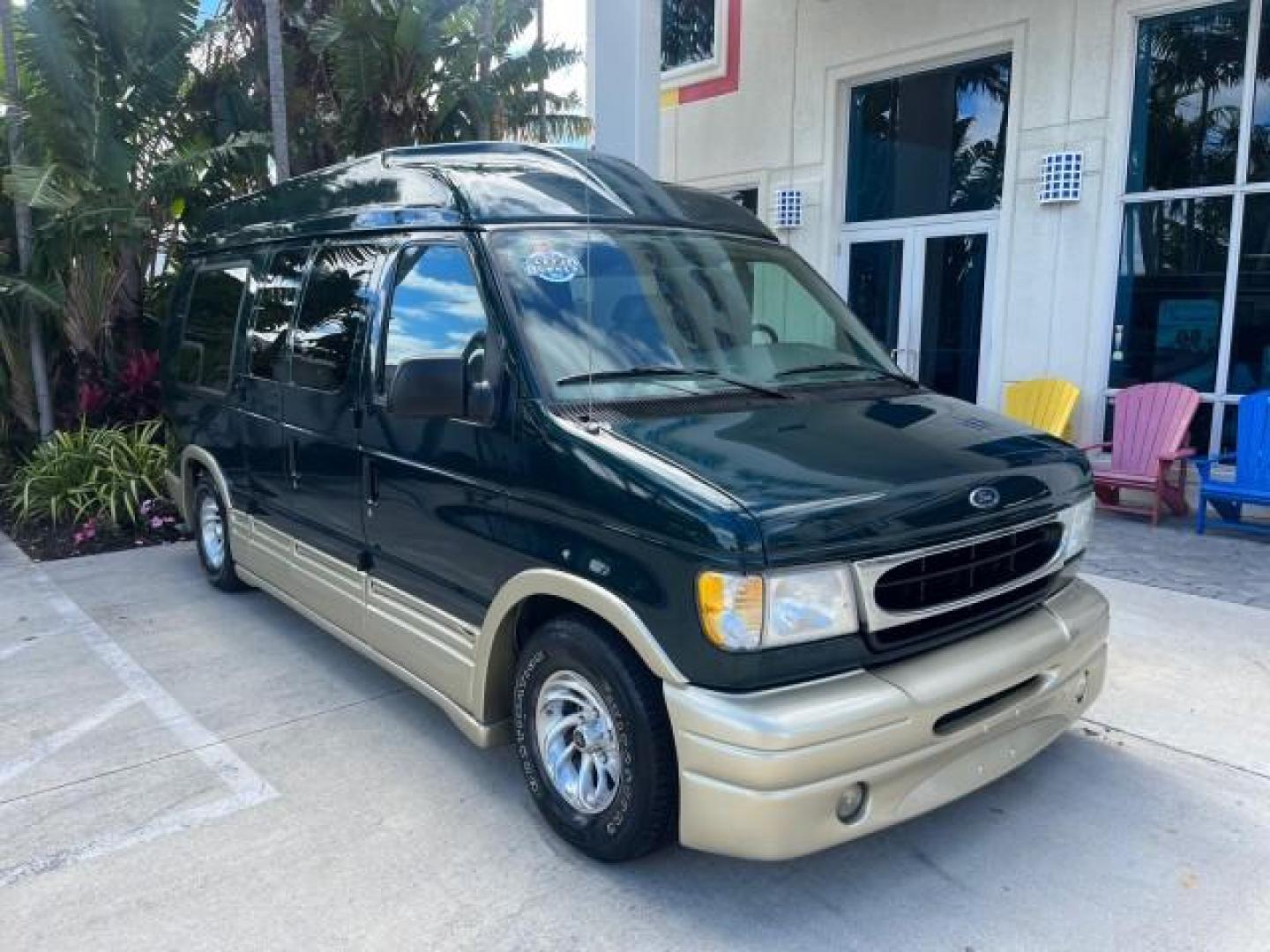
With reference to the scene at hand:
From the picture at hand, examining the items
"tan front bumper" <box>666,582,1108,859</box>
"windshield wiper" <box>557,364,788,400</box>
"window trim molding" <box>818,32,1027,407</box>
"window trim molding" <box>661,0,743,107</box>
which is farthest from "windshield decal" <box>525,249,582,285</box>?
"window trim molding" <box>661,0,743,107</box>

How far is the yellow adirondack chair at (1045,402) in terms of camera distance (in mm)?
8352

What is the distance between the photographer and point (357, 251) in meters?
4.35

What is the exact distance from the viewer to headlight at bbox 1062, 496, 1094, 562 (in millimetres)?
3434

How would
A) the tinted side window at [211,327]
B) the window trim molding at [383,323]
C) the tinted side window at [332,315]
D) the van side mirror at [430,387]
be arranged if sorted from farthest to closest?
1. the tinted side window at [211,327]
2. the tinted side window at [332,315]
3. the window trim molding at [383,323]
4. the van side mirror at [430,387]

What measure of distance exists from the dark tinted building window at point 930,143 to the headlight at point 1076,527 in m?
6.40

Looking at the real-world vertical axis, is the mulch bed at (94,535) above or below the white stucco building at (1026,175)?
below

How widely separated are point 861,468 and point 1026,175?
273 inches

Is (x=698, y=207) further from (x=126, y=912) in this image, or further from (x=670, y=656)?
(x=126, y=912)

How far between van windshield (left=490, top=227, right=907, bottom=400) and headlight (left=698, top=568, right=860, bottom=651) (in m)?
0.93

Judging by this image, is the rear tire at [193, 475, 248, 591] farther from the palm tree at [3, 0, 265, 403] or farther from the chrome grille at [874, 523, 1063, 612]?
the chrome grille at [874, 523, 1063, 612]

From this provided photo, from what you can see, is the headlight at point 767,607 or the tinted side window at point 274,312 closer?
the headlight at point 767,607

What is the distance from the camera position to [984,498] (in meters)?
2.99

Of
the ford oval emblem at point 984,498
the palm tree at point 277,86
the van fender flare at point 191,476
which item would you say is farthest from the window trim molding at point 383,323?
the palm tree at point 277,86

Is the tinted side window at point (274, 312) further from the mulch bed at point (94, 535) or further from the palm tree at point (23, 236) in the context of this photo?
the palm tree at point (23, 236)
